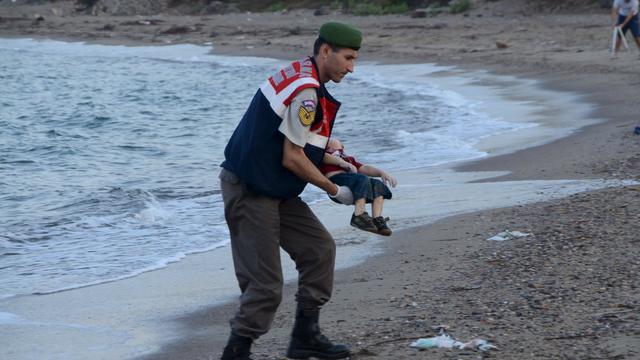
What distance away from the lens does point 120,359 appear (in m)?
5.80

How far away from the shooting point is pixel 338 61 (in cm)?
489

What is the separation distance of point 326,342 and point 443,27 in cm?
2610

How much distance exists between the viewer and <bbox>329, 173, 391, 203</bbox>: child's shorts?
4.98m

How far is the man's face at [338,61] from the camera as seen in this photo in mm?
4887

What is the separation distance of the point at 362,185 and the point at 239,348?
918 mm

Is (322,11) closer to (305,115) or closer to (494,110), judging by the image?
(494,110)

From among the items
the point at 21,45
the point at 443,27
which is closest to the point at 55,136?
the point at 443,27

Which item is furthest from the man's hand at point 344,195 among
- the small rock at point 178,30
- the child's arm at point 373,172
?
the small rock at point 178,30

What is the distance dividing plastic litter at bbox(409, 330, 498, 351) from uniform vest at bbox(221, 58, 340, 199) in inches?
36.3

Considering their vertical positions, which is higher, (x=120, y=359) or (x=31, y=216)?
(x=120, y=359)

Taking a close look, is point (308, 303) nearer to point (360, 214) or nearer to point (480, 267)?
point (360, 214)

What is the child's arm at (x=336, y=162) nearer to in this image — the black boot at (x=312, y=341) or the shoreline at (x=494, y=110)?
the black boot at (x=312, y=341)

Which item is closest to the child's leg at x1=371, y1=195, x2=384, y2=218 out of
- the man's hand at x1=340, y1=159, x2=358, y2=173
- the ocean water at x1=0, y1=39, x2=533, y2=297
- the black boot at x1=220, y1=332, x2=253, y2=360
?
the man's hand at x1=340, y1=159, x2=358, y2=173

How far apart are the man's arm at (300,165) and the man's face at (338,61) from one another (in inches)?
14.3
